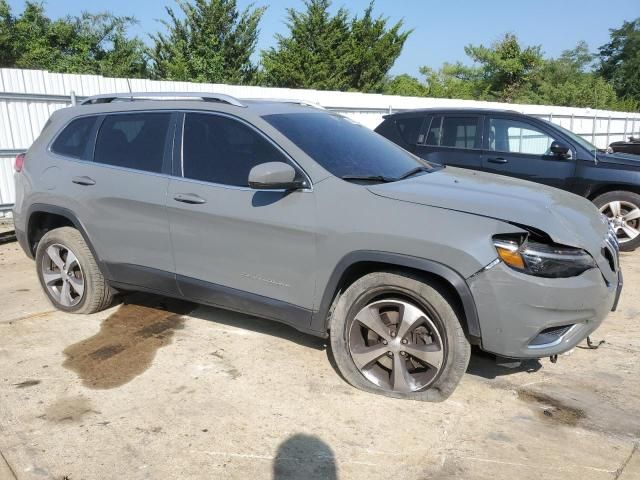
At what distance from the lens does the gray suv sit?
9.36 ft

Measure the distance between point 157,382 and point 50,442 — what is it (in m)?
0.75

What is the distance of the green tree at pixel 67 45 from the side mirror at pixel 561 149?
81.5ft

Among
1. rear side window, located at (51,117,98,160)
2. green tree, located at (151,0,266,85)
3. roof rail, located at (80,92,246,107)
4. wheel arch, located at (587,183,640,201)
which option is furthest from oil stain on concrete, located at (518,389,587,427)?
green tree, located at (151,0,266,85)

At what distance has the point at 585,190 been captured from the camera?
21.6 feet

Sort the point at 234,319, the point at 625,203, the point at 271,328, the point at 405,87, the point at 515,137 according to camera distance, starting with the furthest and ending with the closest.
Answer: the point at 405,87, the point at 515,137, the point at 625,203, the point at 234,319, the point at 271,328

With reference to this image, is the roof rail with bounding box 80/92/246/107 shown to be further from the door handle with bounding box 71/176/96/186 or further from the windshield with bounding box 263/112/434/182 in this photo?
the door handle with bounding box 71/176/96/186

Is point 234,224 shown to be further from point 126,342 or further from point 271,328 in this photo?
point 126,342

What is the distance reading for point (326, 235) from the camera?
3.18 meters

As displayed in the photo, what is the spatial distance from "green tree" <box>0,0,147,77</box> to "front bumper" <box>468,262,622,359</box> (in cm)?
2761

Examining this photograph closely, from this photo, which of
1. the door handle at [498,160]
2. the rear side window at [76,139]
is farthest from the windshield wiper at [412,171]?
the door handle at [498,160]

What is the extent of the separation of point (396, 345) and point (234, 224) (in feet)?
4.15

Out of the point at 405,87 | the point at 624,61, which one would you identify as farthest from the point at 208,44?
the point at 624,61

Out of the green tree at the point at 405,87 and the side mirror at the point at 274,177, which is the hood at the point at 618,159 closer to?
the side mirror at the point at 274,177

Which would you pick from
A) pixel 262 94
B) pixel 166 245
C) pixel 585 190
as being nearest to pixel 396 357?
pixel 166 245
